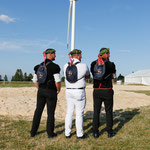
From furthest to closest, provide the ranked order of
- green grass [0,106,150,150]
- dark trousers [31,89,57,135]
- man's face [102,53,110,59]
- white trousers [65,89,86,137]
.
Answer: man's face [102,53,110,59]
dark trousers [31,89,57,135]
white trousers [65,89,86,137]
green grass [0,106,150,150]

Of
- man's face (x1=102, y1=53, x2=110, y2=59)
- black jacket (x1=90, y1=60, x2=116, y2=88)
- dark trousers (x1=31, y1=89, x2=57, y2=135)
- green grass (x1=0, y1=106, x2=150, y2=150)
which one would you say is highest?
man's face (x1=102, y1=53, x2=110, y2=59)

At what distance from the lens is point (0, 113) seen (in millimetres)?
7652

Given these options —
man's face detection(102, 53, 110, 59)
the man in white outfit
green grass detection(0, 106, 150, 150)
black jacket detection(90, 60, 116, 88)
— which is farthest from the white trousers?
man's face detection(102, 53, 110, 59)

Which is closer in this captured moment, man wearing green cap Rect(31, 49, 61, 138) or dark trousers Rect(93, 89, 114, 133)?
man wearing green cap Rect(31, 49, 61, 138)

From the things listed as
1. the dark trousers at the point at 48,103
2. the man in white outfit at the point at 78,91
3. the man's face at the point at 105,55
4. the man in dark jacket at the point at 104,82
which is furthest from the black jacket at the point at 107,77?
the dark trousers at the point at 48,103

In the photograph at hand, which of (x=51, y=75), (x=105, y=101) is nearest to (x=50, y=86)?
(x=51, y=75)

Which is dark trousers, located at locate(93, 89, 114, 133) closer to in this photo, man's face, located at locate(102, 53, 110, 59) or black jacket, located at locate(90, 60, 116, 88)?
black jacket, located at locate(90, 60, 116, 88)

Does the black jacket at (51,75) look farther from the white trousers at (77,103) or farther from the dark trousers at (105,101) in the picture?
the dark trousers at (105,101)

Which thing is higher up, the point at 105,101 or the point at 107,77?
the point at 107,77

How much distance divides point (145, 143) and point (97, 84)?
66.2 inches

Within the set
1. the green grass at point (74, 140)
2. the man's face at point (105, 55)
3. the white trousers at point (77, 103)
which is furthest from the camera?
the man's face at point (105, 55)

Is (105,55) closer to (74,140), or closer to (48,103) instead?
(48,103)

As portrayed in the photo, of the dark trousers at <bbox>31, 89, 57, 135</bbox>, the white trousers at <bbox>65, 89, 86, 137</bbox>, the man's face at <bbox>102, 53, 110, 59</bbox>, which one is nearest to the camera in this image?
the white trousers at <bbox>65, 89, 86, 137</bbox>

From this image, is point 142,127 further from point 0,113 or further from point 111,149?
point 0,113
